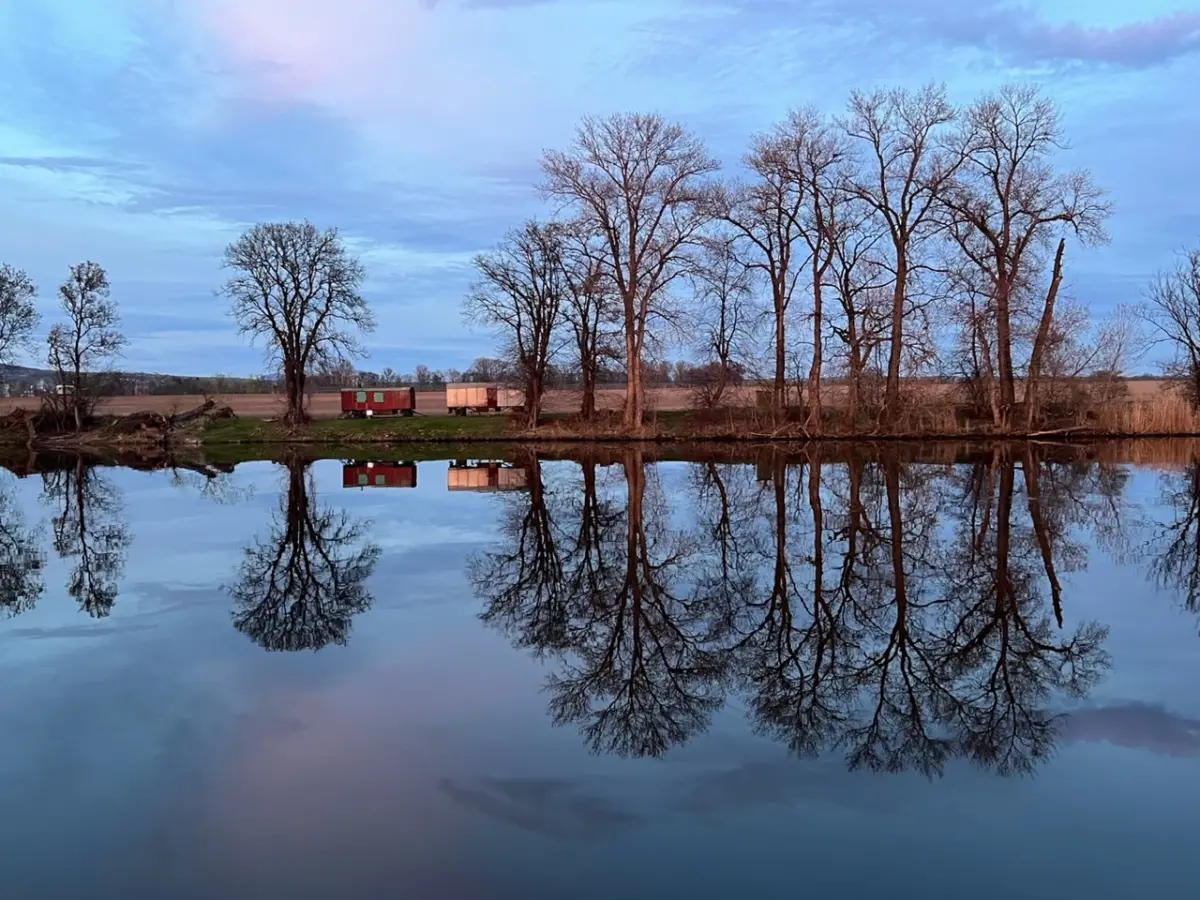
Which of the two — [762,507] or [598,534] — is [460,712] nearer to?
[598,534]

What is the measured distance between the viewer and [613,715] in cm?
723

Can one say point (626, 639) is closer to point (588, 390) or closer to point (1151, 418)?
point (588, 390)

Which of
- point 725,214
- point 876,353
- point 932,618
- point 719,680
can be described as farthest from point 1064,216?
point 719,680

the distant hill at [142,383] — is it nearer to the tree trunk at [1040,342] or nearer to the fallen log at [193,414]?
the fallen log at [193,414]

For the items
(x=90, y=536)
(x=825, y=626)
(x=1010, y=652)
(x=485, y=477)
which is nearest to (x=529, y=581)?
(x=825, y=626)

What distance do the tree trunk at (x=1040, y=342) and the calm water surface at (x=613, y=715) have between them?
27.9 meters

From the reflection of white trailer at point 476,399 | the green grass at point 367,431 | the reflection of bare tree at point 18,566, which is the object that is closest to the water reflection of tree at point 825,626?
the reflection of bare tree at point 18,566

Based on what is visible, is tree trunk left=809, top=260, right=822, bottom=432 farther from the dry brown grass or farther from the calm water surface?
the calm water surface

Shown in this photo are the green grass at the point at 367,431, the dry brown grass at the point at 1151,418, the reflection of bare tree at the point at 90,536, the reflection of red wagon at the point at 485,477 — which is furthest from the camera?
the green grass at the point at 367,431

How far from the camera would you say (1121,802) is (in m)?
5.69

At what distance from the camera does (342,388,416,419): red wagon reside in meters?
61.9

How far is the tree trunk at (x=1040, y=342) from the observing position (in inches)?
1635

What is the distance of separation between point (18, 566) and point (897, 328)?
1424 inches

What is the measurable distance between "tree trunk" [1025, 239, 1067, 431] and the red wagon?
3694 cm
